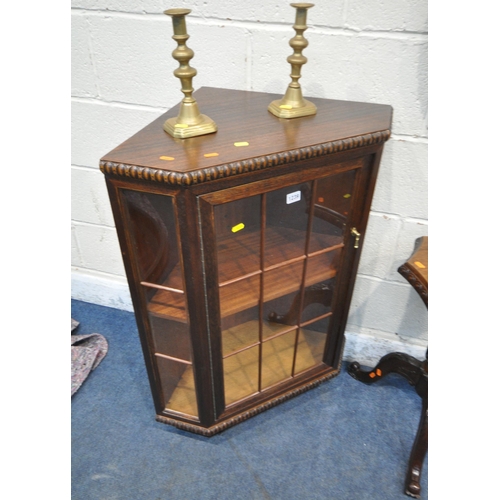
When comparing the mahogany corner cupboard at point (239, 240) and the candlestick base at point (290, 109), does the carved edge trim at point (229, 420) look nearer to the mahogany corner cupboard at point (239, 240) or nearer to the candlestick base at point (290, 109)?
the mahogany corner cupboard at point (239, 240)

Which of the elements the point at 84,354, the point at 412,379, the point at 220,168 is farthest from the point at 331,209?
the point at 84,354

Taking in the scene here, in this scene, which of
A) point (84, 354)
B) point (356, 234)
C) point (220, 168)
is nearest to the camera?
point (220, 168)

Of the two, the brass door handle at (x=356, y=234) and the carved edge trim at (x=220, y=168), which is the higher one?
the carved edge trim at (x=220, y=168)

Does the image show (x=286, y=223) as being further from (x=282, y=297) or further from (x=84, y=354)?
(x=84, y=354)

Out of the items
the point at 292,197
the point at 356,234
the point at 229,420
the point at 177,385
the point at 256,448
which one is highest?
the point at 292,197

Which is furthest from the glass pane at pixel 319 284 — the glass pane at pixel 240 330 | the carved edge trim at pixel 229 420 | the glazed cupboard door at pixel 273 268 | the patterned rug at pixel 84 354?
the patterned rug at pixel 84 354

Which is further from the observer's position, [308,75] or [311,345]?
[311,345]

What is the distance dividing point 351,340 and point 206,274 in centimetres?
91

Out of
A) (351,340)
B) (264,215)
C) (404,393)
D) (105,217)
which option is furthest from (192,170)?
(404,393)

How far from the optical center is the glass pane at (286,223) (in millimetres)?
990

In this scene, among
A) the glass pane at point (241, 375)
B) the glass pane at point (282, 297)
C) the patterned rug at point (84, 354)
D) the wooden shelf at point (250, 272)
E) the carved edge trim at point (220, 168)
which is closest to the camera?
the carved edge trim at point (220, 168)

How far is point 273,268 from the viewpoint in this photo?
3.56 ft

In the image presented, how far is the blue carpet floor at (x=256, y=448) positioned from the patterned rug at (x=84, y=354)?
0.12ft

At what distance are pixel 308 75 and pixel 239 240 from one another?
0.55m
